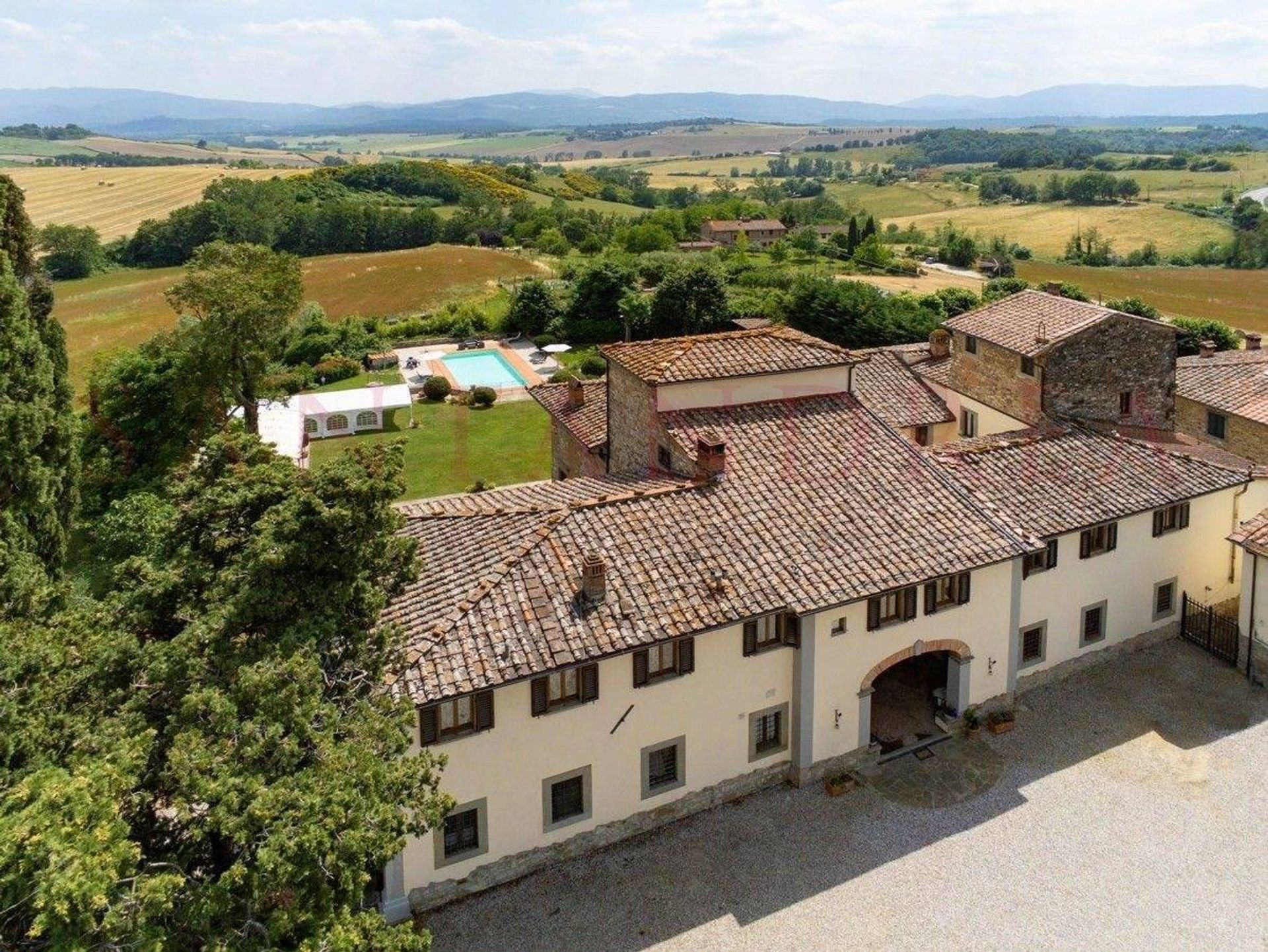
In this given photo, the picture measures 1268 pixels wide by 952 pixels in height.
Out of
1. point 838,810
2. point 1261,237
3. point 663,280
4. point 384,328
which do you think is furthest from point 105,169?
point 838,810

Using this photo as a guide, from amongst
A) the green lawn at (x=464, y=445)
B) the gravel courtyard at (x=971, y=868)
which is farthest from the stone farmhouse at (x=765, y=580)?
the green lawn at (x=464, y=445)

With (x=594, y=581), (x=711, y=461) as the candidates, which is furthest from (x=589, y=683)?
(x=711, y=461)

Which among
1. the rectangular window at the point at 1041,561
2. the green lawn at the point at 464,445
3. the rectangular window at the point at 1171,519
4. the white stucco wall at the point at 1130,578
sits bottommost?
the green lawn at the point at 464,445

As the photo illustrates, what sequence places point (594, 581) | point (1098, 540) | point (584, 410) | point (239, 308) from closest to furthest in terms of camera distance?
point (594, 581) → point (1098, 540) → point (584, 410) → point (239, 308)

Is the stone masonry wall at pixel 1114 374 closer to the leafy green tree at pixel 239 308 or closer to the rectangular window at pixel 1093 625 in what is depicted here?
the rectangular window at pixel 1093 625

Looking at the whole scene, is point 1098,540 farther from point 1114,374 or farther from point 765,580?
point 765,580
